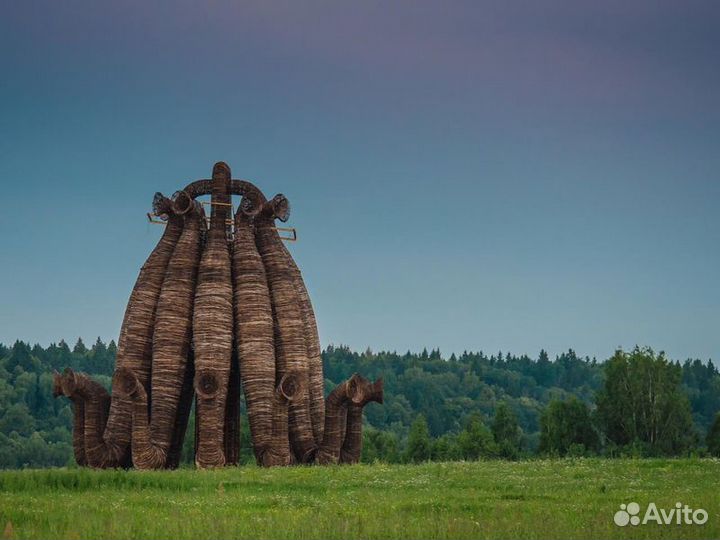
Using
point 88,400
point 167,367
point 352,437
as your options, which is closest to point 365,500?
point 167,367

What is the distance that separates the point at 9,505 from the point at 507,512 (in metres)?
8.92

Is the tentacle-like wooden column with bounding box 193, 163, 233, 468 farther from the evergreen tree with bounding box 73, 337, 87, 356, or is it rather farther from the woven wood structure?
the evergreen tree with bounding box 73, 337, 87, 356

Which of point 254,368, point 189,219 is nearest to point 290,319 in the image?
point 254,368

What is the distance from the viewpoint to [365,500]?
2031 cm

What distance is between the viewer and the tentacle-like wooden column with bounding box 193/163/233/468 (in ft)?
102

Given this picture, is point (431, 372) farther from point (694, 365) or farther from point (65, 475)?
point (65, 475)

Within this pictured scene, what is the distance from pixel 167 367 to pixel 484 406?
85319 millimetres

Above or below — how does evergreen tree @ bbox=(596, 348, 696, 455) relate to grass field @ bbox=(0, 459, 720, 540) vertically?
above

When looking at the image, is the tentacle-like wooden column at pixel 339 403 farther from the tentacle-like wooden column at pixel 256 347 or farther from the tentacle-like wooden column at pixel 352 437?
the tentacle-like wooden column at pixel 256 347

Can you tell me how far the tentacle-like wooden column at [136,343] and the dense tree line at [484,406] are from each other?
16212 mm

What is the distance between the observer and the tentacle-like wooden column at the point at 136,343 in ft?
104

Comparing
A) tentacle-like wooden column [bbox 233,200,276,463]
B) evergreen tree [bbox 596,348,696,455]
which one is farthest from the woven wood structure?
evergreen tree [bbox 596,348,696,455]

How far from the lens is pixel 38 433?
84562 mm

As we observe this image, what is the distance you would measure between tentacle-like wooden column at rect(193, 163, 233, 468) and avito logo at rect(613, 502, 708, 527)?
1562 cm
